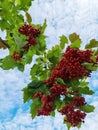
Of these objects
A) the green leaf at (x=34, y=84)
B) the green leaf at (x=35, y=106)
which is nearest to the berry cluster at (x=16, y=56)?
the green leaf at (x=34, y=84)

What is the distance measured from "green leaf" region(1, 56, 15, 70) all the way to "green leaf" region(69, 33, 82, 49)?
1345 mm

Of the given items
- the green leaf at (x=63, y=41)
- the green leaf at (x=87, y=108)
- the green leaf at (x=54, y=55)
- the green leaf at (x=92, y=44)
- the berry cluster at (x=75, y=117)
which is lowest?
the berry cluster at (x=75, y=117)

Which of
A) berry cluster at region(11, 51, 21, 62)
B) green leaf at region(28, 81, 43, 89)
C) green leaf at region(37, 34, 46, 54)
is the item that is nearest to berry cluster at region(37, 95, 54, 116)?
green leaf at region(28, 81, 43, 89)

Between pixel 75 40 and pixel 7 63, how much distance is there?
1.53 m

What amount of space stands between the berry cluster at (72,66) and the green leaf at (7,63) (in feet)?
3.58

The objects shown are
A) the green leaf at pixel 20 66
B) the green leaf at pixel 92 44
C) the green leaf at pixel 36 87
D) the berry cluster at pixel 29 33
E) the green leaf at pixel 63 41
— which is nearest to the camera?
the green leaf at pixel 36 87

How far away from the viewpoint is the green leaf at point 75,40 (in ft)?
25.5

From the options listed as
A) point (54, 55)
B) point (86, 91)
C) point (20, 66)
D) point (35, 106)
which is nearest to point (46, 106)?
point (35, 106)

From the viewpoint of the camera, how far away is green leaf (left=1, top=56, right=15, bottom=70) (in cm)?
820

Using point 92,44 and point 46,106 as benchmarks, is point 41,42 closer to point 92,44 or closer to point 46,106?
point 92,44

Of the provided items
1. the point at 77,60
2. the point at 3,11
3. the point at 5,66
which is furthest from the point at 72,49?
the point at 3,11

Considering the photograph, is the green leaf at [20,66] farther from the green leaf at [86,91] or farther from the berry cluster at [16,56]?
the green leaf at [86,91]

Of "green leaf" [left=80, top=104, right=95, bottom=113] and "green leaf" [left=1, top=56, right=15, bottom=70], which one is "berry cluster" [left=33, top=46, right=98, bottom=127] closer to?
"green leaf" [left=80, top=104, right=95, bottom=113]

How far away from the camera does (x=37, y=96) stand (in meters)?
7.52
